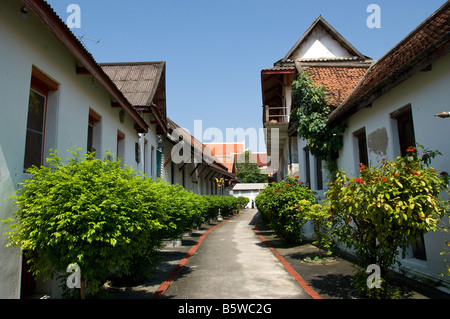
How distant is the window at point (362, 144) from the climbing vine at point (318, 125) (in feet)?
2.03

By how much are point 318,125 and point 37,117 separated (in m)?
7.53

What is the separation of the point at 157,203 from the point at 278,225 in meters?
6.75

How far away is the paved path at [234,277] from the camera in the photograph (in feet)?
18.3

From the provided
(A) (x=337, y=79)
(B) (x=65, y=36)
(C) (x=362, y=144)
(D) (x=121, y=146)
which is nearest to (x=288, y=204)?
(C) (x=362, y=144)

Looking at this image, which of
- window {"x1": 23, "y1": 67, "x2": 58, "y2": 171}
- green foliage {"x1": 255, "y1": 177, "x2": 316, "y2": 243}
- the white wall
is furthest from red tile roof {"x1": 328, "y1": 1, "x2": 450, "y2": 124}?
window {"x1": 23, "y1": 67, "x2": 58, "y2": 171}

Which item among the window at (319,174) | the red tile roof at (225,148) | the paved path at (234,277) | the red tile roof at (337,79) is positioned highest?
the red tile roof at (225,148)

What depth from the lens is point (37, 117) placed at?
A: 16.4 feet

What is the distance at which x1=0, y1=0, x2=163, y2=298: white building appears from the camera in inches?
151

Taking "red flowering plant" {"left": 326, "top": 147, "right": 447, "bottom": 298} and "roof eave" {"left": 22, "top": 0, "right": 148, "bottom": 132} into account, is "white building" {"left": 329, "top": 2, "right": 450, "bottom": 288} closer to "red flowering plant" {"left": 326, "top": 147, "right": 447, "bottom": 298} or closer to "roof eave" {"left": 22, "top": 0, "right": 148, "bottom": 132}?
"red flowering plant" {"left": 326, "top": 147, "right": 447, "bottom": 298}

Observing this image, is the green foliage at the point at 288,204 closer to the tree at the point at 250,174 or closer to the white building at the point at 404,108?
the white building at the point at 404,108

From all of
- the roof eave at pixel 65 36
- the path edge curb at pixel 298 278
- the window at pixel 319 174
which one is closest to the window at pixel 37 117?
the roof eave at pixel 65 36
